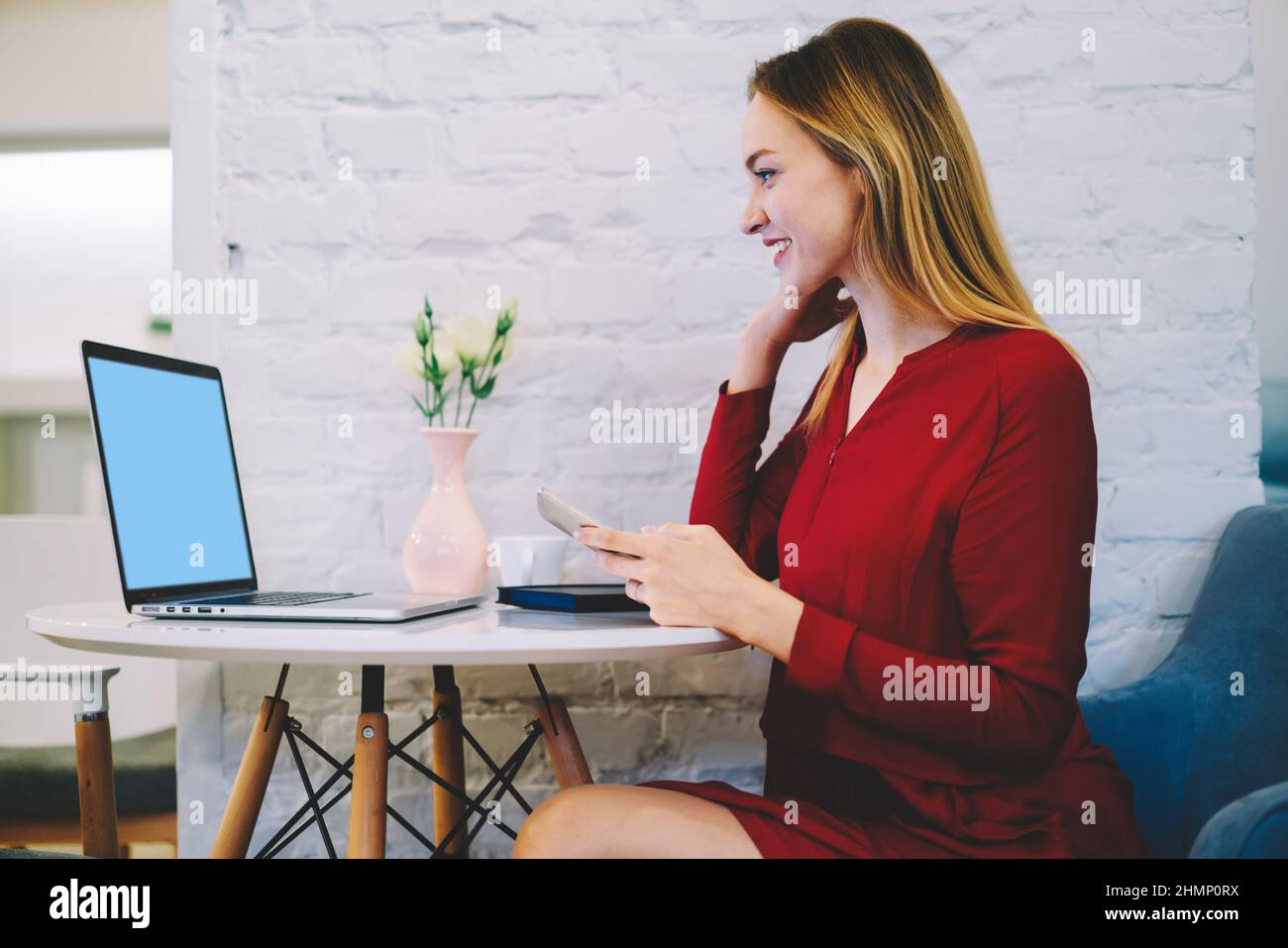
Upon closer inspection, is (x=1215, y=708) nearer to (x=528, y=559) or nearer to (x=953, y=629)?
(x=953, y=629)

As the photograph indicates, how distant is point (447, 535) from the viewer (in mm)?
1270

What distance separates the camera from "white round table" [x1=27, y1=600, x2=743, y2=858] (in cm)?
84

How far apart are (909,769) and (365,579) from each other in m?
0.94

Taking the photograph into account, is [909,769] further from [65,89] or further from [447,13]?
[65,89]

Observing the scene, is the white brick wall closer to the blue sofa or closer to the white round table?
the blue sofa

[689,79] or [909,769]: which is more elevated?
[689,79]

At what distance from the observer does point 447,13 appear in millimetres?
1498

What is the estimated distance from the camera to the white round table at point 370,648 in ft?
2.76

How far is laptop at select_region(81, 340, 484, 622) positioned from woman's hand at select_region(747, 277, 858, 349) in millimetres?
528

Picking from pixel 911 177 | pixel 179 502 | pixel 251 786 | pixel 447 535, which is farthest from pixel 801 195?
pixel 251 786

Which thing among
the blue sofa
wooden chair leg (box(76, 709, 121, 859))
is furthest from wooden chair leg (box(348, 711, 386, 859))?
the blue sofa

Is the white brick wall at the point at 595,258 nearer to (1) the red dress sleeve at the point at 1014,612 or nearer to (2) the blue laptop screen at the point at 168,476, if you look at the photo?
(2) the blue laptop screen at the point at 168,476

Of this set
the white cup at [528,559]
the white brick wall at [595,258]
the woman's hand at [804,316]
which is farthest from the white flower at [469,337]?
the woman's hand at [804,316]
